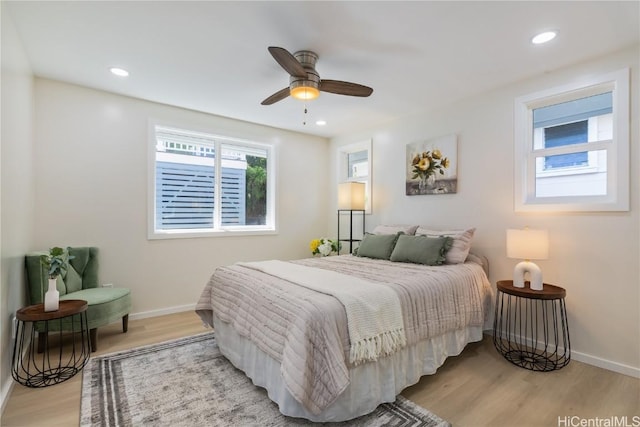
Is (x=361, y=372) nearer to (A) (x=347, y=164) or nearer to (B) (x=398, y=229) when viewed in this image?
(B) (x=398, y=229)

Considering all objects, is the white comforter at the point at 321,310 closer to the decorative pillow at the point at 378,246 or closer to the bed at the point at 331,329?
the bed at the point at 331,329

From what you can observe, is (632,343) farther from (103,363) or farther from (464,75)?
(103,363)

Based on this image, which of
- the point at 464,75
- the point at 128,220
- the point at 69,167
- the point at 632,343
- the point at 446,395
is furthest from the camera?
the point at 128,220

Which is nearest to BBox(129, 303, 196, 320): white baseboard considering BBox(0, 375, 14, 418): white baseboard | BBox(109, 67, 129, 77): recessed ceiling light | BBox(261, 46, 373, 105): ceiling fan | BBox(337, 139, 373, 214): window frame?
BBox(0, 375, 14, 418): white baseboard

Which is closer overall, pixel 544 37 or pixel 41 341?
pixel 544 37

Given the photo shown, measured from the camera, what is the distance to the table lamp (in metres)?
2.60

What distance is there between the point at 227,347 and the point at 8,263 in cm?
167

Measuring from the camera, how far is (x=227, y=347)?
8.50 ft

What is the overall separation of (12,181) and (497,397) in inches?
147

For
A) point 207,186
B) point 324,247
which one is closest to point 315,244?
point 324,247

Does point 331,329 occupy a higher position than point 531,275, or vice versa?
point 531,275

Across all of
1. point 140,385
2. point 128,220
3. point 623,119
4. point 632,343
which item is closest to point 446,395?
point 632,343

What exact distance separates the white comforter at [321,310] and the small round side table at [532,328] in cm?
30

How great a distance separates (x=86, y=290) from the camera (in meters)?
3.11
